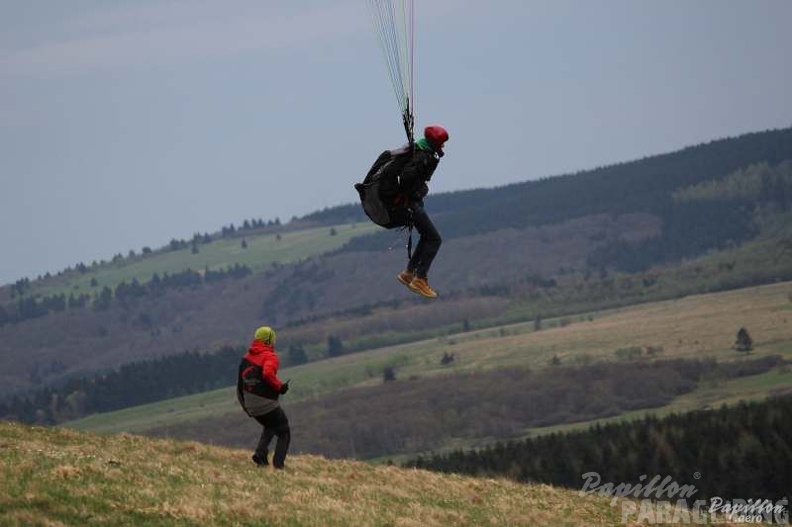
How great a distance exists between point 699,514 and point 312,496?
836cm

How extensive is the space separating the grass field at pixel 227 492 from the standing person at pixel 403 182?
3.89 m

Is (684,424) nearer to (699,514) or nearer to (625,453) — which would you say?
(625,453)

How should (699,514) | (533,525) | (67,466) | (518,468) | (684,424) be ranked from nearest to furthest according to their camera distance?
1. (67,466)
2. (533,525)
3. (699,514)
4. (518,468)
5. (684,424)

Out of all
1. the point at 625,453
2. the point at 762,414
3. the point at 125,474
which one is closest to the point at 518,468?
the point at 625,453

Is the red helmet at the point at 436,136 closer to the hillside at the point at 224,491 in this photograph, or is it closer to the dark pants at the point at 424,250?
the dark pants at the point at 424,250

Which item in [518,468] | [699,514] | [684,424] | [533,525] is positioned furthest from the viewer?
[684,424]

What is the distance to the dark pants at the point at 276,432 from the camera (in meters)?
27.9

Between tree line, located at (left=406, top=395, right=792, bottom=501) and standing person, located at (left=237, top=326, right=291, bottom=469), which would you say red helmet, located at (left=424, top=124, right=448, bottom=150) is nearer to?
standing person, located at (left=237, top=326, right=291, bottom=469)

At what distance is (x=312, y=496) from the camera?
24750 millimetres

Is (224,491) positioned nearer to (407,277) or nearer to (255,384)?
(255,384)

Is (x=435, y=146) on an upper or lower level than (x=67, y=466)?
upper

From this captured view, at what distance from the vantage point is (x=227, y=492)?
23828 mm

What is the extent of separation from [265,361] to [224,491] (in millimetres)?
4027

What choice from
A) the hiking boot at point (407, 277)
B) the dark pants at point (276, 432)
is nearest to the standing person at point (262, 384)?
the dark pants at point (276, 432)
